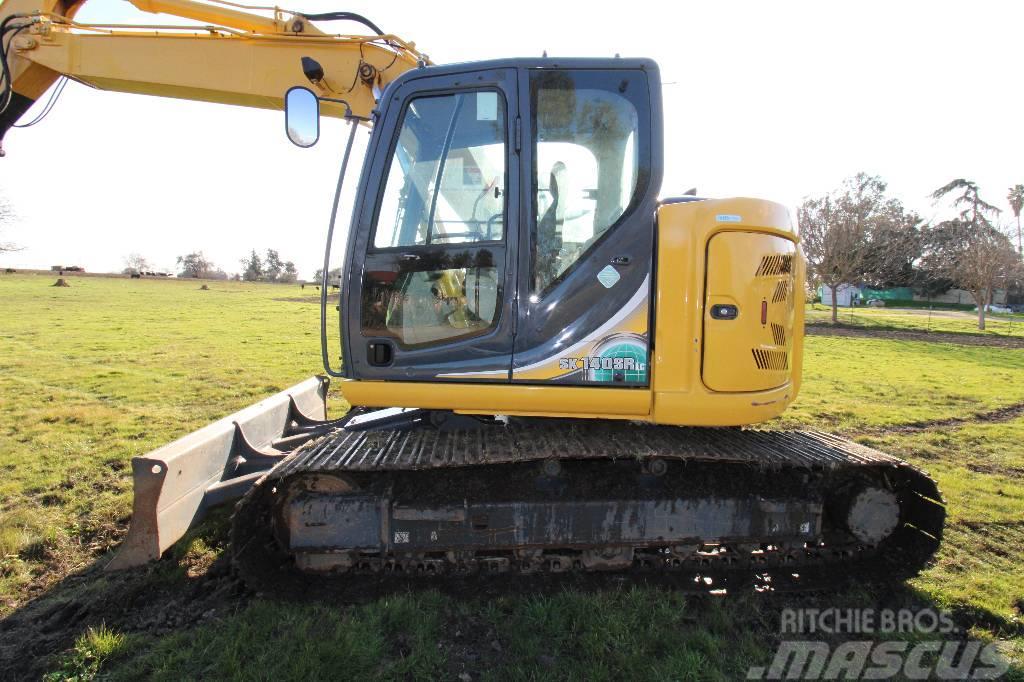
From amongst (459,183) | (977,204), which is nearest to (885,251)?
(977,204)

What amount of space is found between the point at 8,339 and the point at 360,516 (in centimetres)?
1732

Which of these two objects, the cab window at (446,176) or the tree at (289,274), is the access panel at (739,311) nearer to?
the cab window at (446,176)

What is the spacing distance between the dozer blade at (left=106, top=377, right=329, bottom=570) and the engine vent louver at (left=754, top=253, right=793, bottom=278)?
3264 millimetres

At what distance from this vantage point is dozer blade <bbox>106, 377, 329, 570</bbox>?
3289 mm

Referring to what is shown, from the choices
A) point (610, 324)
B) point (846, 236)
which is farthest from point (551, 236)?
point (846, 236)

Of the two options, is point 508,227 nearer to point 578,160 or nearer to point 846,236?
point 578,160

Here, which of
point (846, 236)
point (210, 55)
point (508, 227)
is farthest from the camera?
point (846, 236)

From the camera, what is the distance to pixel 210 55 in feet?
13.7

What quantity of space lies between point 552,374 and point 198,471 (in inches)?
95.9

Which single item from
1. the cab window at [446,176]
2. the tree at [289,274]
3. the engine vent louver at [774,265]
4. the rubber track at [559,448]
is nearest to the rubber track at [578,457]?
the rubber track at [559,448]

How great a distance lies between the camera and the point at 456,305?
3402 mm

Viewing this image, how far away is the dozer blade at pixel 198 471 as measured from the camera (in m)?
3.29

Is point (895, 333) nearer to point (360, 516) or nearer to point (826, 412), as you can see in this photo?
point (826, 412)

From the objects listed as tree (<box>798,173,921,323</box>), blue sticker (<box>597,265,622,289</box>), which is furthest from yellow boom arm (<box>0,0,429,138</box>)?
tree (<box>798,173,921,323</box>)
